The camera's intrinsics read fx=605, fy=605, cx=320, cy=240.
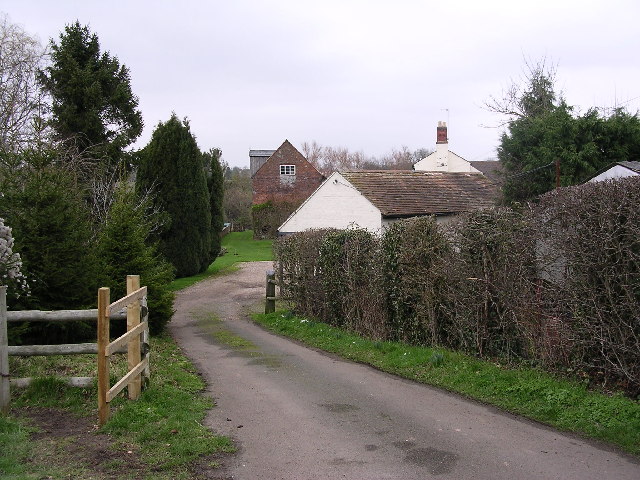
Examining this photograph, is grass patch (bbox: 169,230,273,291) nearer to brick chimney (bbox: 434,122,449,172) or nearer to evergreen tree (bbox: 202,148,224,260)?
evergreen tree (bbox: 202,148,224,260)

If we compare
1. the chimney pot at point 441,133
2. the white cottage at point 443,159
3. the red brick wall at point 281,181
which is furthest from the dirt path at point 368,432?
the red brick wall at point 281,181

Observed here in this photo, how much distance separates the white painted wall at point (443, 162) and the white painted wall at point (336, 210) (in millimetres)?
19041

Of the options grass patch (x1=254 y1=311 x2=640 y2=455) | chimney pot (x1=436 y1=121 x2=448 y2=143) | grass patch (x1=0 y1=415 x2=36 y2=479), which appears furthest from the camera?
chimney pot (x1=436 y1=121 x2=448 y2=143)

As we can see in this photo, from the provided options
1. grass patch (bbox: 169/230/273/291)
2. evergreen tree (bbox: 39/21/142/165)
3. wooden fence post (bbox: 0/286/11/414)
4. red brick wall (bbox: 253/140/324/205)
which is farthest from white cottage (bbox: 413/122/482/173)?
wooden fence post (bbox: 0/286/11/414)

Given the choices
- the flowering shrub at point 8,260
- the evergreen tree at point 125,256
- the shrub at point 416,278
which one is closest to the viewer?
the flowering shrub at point 8,260

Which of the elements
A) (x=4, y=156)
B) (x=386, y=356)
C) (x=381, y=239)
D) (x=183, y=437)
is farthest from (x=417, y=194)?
(x=183, y=437)

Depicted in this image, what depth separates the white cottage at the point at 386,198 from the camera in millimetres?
23781

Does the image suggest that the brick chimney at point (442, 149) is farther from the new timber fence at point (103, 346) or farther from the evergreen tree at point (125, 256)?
the new timber fence at point (103, 346)

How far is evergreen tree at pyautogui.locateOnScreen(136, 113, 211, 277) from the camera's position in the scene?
28.4 metres

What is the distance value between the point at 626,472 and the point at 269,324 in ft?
38.4

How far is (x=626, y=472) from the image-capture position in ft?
17.2

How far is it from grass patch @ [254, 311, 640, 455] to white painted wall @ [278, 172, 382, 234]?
42.4 ft

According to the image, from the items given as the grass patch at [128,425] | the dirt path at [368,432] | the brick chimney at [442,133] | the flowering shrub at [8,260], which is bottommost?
the dirt path at [368,432]

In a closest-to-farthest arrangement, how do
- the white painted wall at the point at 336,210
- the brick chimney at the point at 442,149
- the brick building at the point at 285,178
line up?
the white painted wall at the point at 336,210
the brick chimney at the point at 442,149
the brick building at the point at 285,178
